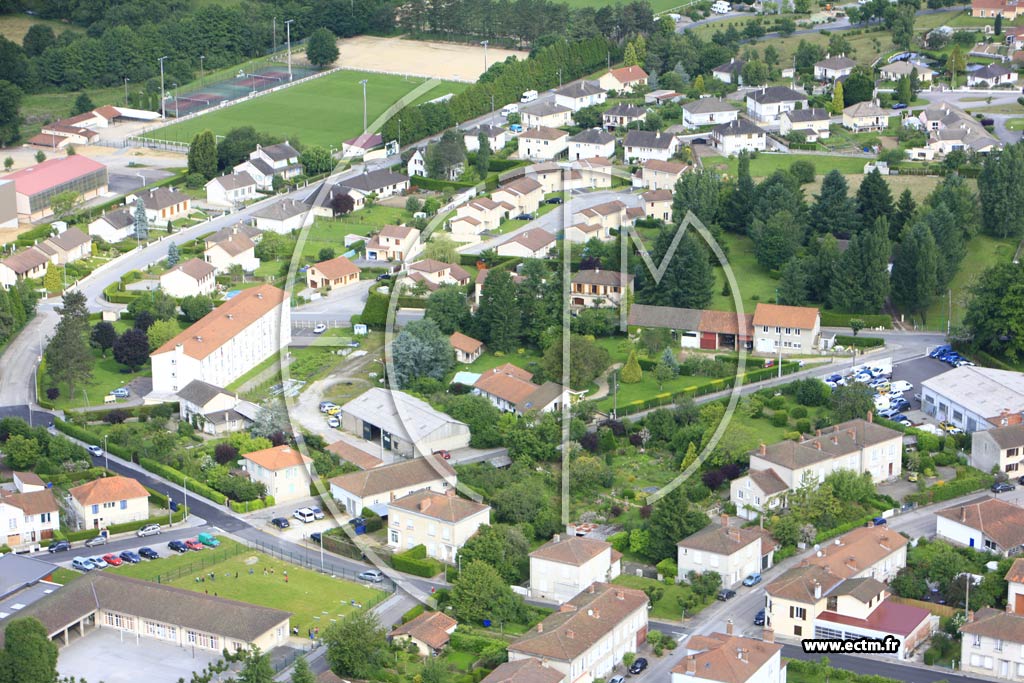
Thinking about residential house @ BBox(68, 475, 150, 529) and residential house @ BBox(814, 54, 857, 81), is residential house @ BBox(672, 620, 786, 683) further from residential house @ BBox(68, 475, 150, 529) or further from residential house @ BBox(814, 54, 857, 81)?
residential house @ BBox(814, 54, 857, 81)

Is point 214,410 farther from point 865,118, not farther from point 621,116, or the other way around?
point 865,118

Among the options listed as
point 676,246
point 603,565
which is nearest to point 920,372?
point 676,246

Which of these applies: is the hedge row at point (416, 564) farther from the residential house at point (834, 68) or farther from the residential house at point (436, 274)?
the residential house at point (834, 68)

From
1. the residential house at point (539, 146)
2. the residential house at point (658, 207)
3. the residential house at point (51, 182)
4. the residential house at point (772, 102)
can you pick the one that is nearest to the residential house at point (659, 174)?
the residential house at point (658, 207)

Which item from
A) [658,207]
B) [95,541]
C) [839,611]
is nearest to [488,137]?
[658,207]

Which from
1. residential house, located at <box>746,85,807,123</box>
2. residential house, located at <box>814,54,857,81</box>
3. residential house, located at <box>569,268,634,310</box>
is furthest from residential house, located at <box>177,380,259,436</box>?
residential house, located at <box>814,54,857,81</box>
